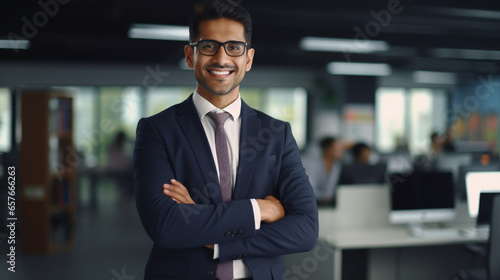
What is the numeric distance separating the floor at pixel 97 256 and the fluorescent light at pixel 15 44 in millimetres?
3401

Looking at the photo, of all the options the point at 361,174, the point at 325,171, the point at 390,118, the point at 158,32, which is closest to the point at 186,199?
the point at 361,174

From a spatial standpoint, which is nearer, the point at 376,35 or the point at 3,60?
the point at 376,35

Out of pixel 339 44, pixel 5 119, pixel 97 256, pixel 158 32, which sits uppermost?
pixel 339 44

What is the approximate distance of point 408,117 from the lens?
14.0 metres

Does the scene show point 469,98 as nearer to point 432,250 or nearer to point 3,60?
point 432,250

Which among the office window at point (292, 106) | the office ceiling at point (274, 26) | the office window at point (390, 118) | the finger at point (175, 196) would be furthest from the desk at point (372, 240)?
the office window at point (390, 118)

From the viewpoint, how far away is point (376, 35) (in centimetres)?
777

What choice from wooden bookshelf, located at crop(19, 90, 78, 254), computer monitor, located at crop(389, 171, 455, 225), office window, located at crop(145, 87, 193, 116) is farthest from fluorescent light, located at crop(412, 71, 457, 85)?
wooden bookshelf, located at crop(19, 90, 78, 254)

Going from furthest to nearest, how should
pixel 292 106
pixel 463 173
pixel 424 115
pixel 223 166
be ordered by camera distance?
pixel 424 115 < pixel 292 106 < pixel 463 173 < pixel 223 166

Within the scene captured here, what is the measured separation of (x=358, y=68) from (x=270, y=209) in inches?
414

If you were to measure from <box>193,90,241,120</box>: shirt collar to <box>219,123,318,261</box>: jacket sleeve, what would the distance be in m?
0.21

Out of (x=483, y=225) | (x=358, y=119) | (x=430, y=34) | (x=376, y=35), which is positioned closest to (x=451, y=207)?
(x=483, y=225)

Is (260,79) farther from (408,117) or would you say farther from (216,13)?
(216,13)

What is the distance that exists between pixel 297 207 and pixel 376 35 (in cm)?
670
